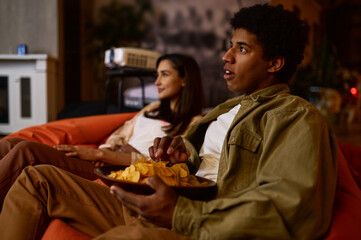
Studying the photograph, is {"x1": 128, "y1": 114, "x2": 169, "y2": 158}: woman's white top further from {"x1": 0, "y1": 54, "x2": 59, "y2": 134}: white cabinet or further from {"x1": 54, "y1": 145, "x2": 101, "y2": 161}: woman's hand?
{"x1": 0, "y1": 54, "x2": 59, "y2": 134}: white cabinet

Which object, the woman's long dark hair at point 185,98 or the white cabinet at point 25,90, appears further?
the white cabinet at point 25,90

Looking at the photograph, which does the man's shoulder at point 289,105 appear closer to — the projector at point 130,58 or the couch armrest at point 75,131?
the couch armrest at point 75,131

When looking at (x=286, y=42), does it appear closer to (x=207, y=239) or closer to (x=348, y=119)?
(x=207, y=239)

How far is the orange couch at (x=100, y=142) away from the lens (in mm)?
896

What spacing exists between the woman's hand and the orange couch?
48 cm

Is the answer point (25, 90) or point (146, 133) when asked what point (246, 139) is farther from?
point (25, 90)

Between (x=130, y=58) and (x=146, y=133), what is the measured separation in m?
1.29

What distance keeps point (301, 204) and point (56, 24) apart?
458 cm

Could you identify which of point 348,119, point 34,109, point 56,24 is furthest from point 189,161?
point 348,119

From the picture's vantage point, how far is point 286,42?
3.62ft

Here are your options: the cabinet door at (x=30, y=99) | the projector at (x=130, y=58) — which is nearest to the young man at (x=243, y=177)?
the projector at (x=130, y=58)

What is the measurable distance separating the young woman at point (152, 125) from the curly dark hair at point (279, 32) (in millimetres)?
865

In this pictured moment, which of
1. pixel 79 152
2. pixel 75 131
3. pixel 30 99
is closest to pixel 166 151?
pixel 79 152

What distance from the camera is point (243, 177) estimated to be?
0.93m
